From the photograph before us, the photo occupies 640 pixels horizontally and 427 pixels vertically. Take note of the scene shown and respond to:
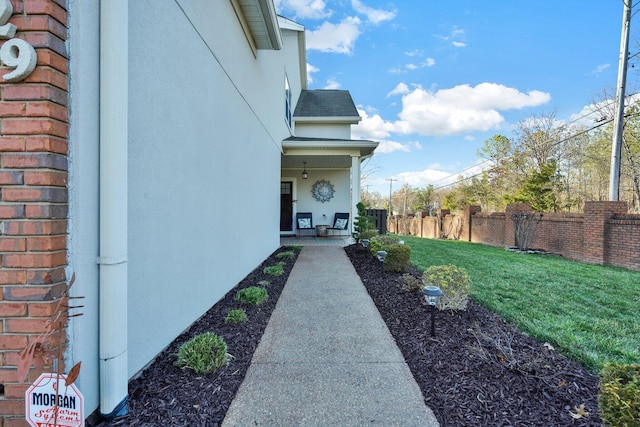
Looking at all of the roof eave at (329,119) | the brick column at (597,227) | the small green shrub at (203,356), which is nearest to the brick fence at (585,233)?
the brick column at (597,227)

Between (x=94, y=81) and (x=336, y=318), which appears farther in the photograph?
(x=336, y=318)

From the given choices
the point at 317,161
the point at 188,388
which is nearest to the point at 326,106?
the point at 317,161

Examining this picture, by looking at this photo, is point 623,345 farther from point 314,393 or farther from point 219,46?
point 219,46

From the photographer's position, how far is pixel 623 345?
8.95 ft

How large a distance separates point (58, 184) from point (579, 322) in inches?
195

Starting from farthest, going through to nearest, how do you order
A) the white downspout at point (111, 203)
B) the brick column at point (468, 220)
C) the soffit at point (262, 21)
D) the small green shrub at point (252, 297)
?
1. the brick column at point (468, 220)
2. the soffit at point (262, 21)
3. the small green shrub at point (252, 297)
4. the white downspout at point (111, 203)

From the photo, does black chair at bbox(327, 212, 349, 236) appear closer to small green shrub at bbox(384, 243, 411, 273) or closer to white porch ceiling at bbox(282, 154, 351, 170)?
white porch ceiling at bbox(282, 154, 351, 170)

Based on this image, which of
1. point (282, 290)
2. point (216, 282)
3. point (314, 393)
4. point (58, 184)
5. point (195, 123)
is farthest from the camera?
point (282, 290)

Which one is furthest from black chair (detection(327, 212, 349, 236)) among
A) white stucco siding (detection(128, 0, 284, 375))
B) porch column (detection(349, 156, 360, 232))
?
white stucco siding (detection(128, 0, 284, 375))

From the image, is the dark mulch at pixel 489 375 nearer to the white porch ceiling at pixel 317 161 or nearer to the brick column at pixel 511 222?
the white porch ceiling at pixel 317 161

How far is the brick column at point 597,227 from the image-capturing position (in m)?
7.13

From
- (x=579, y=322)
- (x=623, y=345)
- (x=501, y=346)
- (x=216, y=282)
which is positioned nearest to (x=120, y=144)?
(x=216, y=282)

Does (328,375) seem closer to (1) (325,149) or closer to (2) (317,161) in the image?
(1) (325,149)

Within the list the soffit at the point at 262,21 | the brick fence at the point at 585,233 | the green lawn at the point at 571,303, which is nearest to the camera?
the green lawn at the point at 571,303
